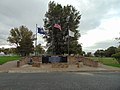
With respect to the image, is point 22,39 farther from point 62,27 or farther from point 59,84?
point 59,84

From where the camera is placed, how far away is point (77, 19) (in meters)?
72.2

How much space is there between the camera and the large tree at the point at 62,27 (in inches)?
2660

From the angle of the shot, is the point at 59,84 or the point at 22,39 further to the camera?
the point at 22,39

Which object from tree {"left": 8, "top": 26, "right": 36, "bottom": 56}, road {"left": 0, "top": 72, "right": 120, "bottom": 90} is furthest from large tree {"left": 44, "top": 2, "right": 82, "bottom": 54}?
road {"left": 0, "top": 72, "right": 120, "bottom": 90}

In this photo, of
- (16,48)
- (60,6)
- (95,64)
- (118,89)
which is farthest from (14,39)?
(118,89)

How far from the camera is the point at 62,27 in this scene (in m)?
68.6

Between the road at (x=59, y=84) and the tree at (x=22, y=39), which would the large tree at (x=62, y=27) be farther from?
the road at (x=59, y=84)

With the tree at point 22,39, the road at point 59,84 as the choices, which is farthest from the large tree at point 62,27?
the road at point 59,84

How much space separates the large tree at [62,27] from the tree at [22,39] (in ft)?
122

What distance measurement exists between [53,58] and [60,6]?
3127 centimetres

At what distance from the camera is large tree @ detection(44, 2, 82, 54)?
67.6 meters

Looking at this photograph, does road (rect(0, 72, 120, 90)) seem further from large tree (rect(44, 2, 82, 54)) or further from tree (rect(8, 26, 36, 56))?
tree (rect(8, 26, 36, 56))

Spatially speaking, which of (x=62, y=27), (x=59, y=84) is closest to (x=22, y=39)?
(x=62, y=27)

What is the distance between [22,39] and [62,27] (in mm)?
43969
